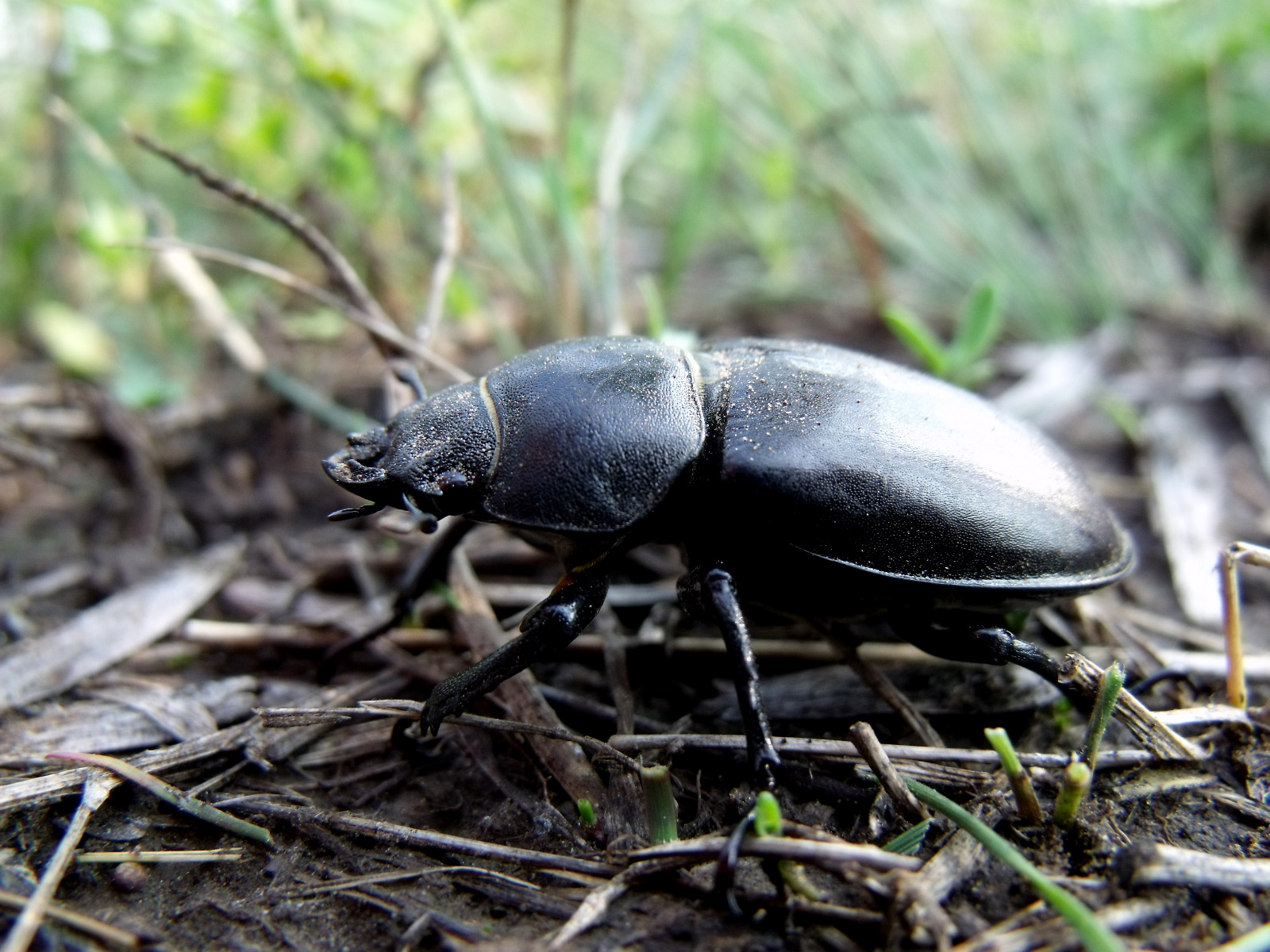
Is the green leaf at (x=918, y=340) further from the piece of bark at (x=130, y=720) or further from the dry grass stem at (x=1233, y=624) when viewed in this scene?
the piece of bark at (x=130, y=720)

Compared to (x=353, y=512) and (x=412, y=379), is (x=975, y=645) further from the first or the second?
(x=412, y=379)

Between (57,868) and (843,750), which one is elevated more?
(57,868)

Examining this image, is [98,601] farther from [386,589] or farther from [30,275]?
[30,275]

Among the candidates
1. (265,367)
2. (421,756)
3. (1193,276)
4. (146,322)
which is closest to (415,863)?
(421,756)

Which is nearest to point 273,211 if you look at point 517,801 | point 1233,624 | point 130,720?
point 130,720

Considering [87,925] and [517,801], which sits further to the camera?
[517,801]

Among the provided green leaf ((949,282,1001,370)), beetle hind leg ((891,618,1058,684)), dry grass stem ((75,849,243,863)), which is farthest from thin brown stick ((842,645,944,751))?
dry grass stem ((75,849,243,863))
